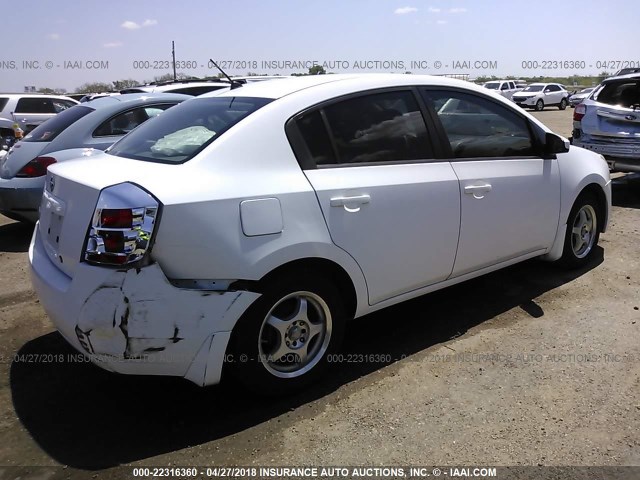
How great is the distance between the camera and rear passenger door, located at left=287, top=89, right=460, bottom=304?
2992 millimetres

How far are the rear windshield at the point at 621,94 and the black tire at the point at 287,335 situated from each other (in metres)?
6.58

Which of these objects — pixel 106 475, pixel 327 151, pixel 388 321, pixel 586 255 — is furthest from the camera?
pixel 586 255

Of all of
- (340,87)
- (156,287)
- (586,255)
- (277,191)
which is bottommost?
(586,255)

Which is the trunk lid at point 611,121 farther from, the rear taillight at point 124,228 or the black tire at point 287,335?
the rear taillight at point 124,228

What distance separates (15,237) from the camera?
6.44m

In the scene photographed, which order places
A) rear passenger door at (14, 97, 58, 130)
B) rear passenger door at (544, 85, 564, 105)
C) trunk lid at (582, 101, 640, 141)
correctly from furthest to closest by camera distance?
rear passenger door at (544, 85, 564, 105), rear passenger door at (14, 97, 58, 130), trunk lid at (582, 101, 640, 141)

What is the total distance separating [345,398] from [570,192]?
2675mm

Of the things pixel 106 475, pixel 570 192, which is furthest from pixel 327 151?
pixel 570 192

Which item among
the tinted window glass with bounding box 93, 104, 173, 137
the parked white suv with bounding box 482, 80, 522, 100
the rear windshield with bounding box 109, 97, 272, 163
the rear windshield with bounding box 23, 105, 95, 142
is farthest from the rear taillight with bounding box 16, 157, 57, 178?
the parked white suv with bounding box 482, 80, 522, 100

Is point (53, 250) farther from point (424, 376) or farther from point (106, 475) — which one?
point (424, 376)

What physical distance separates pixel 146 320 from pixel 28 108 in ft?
47.2

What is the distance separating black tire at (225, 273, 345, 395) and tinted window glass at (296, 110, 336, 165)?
67 centimetres

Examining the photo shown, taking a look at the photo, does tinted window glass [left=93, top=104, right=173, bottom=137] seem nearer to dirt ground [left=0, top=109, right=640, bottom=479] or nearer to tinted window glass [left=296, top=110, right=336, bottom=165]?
dirt ground [left=0, top=109, right=640, bottom=479]

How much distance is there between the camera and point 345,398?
9.93ft
